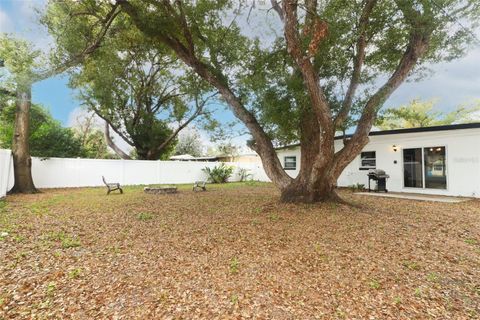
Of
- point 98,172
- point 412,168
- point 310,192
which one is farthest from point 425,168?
point 98,172

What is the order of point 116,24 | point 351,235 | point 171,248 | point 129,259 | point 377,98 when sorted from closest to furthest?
point 129,259 < point 171,248 < point 351,235 < point 377,98 < point 116,24

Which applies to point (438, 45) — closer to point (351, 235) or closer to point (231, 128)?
point (351, 235)

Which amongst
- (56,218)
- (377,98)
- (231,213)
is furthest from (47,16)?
(377,98)

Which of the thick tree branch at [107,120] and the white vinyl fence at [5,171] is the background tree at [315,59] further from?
the thick tree branch at [107,120]

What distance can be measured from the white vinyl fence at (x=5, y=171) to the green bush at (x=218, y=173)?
10.5 m

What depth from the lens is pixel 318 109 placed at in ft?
19.1

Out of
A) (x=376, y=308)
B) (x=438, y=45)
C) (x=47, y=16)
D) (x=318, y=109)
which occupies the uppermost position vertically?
(x=47, y=16)

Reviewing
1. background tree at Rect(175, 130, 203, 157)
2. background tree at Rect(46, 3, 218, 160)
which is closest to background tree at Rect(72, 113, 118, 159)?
background tree at Rect(175, 130, 203, 157)

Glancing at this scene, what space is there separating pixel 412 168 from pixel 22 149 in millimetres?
16320

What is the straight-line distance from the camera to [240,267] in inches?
135

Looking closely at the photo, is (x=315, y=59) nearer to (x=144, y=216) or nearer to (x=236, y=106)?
(x=236, y=106)

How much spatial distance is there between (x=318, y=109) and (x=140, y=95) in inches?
595

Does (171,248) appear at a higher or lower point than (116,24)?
lower

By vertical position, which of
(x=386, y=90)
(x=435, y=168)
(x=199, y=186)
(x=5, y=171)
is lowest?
(x=199, y=186)
